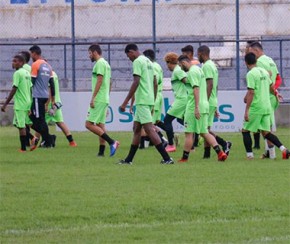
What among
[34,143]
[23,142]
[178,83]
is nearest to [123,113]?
[34,143]

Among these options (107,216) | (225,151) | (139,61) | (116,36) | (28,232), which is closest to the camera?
(28,232)

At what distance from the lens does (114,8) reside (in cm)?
3394

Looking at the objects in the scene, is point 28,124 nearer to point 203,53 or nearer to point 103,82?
point 103,82

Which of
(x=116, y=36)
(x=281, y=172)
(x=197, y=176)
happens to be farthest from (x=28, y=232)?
(x=116, y=36)

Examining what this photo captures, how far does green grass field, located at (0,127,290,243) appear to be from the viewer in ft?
34.3

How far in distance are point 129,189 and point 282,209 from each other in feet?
8.83

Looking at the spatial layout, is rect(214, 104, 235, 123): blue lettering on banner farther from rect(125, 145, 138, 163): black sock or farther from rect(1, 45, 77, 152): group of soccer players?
rect(125, 145, 138, 163): black sock

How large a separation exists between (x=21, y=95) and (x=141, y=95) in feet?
16.4

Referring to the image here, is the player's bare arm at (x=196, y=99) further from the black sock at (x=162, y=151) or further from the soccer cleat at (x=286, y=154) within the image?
the soccer cleat at (x=286, y=154)

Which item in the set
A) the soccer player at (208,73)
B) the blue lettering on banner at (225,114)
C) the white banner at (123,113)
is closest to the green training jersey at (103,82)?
the soccer player at (208,73)

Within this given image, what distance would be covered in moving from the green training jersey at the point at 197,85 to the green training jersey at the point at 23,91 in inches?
171

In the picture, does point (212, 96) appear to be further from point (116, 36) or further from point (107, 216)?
point (116, 36)

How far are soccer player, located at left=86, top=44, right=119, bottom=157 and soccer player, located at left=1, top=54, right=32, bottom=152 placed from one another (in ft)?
6.43

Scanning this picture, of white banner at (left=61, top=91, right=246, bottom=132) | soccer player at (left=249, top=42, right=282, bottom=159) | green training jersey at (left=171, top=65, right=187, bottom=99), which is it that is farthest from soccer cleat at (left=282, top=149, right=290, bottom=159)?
white banner at (left=61, top=91, right=246, bottom=132)
